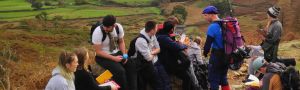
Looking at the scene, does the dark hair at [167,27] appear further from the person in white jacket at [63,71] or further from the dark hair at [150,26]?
the person in white jacket at [63,71]

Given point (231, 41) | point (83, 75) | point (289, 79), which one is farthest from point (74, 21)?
point (289, 79)

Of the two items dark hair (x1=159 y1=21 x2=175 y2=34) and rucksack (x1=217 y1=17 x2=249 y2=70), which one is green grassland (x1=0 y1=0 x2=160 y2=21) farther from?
rucksack (x1=217 y1=17 x2=249 y2=70)

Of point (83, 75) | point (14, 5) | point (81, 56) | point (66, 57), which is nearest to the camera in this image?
point (66, 57)

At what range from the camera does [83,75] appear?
199 inches

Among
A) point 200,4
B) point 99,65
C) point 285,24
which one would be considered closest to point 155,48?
point 99,65

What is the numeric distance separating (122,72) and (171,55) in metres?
0.97

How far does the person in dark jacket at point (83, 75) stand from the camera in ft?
16.2

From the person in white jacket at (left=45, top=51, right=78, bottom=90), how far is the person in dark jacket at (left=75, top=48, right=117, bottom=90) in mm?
293

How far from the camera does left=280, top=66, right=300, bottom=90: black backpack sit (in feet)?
15.6

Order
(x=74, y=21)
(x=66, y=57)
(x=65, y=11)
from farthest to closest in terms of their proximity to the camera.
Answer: (x=65, y=11) < (x=74, y=21) < (x=66, y=57)

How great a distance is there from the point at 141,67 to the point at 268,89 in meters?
2.20

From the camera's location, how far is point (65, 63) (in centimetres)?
460

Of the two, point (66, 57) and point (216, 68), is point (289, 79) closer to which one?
point (216, 68)

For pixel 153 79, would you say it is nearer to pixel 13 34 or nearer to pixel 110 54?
pixel 110 54
